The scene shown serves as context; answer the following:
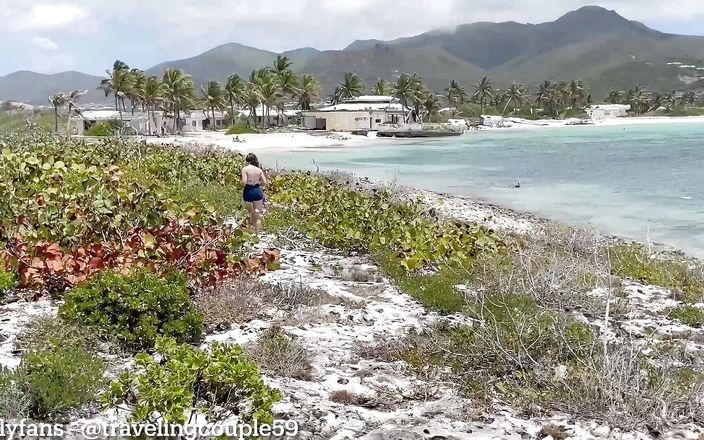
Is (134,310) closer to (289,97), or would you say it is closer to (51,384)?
(51,384)

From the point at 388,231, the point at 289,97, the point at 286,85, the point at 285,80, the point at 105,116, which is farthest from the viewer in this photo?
the point at 289,97

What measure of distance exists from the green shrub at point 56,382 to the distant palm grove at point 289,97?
3714 centimetres

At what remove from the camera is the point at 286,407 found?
533cm

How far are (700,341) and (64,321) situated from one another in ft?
23.0

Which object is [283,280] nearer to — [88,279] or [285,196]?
[88,279]

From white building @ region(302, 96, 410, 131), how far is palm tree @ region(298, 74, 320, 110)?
7.08m

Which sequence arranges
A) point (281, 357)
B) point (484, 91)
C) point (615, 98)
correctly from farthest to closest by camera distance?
point (615, 98) → point (484, 91) → point (281, 357)

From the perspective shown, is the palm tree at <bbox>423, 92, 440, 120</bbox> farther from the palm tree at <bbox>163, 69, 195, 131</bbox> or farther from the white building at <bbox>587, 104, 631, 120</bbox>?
the palm tree at <bbox>163, 69, 195, 131</bbox>

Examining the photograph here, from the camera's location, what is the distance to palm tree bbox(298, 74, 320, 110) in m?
93.9

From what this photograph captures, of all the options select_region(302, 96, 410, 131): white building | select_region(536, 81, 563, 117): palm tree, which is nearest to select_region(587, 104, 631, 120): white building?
select_region(536, 81, 563, 117): palm tree

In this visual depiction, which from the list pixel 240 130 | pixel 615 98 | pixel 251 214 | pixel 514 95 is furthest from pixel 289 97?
pixel 615 98

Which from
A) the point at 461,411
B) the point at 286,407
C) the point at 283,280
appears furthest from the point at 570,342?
the point at 283,280

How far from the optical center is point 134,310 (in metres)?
6.39

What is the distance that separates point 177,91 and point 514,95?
83.3m
